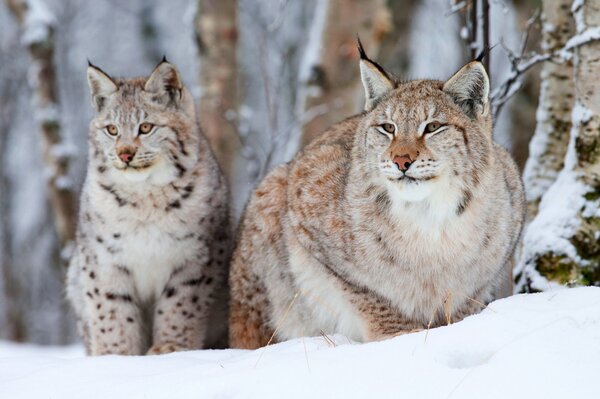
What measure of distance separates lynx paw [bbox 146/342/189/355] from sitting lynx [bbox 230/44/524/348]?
79cm

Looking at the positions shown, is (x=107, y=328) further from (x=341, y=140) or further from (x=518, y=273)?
(x=518, y=273)

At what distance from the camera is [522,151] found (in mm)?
11273

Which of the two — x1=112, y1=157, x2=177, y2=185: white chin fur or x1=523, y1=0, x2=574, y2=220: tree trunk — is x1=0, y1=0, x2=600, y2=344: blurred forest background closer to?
x1=523, y1=0, x2=574, y2=220: tree trunk

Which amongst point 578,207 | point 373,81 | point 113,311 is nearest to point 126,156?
point 113,311

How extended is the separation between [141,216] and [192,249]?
1.31 feet

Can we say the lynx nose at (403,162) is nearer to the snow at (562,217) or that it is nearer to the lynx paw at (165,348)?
the snow at (562,217)

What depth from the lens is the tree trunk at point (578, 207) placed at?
512cm

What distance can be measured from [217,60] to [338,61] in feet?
5.12

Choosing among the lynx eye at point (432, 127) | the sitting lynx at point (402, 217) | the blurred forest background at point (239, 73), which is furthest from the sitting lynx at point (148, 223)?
the lynx eye at point (432, 127)

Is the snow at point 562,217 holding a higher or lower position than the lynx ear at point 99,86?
lower

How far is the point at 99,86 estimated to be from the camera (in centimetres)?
578

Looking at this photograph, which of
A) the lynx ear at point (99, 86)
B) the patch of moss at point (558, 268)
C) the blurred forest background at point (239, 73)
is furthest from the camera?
the blurred forest background at point (239, 73)

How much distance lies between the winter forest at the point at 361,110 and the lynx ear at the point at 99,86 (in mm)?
554

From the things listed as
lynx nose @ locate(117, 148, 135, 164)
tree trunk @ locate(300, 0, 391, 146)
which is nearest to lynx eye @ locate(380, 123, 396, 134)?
lynx nose @ locate(117, 148, 135, 164)
